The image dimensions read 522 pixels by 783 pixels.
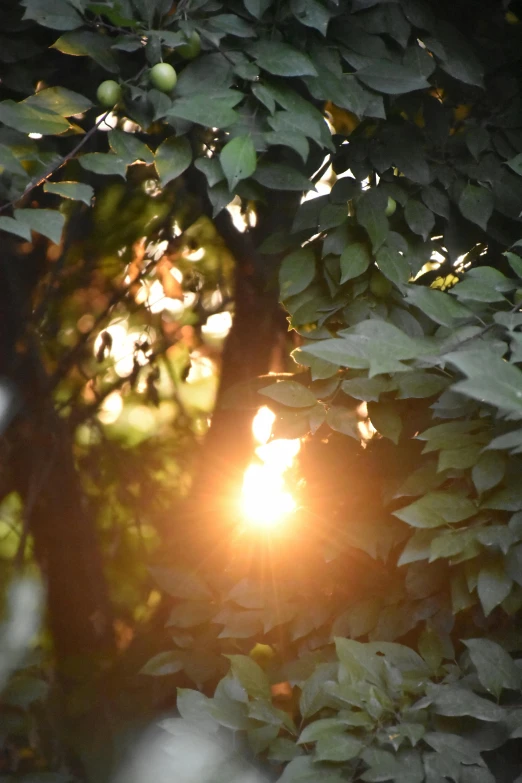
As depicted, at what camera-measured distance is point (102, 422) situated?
Answer: 1238mm

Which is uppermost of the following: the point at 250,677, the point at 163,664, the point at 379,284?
the point at 379,284

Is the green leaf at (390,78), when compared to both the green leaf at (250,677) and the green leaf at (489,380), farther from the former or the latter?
the green leaf at (250,677)

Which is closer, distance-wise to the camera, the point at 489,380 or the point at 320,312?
the point at 489,380

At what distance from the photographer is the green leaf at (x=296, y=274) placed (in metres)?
1.04

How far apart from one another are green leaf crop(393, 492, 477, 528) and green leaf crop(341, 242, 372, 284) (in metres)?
0.32

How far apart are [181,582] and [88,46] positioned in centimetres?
82

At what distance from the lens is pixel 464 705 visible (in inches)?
32.3

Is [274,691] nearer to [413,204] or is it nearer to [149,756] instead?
[149,756]

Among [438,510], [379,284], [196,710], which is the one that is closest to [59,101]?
[379,284]


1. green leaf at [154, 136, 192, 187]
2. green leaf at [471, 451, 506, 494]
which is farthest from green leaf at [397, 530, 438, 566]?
green leaf at [154, 136, 192, 187]

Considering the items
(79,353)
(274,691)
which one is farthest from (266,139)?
(274,691)

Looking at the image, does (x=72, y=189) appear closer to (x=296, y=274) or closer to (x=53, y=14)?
(x=53, y=14)

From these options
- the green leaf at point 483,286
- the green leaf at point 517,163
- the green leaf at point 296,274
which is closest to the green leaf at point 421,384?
the green leaf at point 483,286

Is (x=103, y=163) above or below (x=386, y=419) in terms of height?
above
